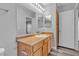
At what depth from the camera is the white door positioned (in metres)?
1.51

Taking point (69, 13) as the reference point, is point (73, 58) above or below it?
below

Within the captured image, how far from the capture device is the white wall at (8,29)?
57.8 inches

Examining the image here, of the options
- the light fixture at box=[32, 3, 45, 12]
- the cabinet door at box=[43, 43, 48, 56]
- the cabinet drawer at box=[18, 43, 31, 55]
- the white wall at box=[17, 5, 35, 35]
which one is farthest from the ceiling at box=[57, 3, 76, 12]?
the cabinet drawer at box=[18, 43, 31, 55]

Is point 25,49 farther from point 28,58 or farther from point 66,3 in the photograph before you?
point 66,3

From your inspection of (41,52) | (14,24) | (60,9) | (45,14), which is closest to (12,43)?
(14,24)

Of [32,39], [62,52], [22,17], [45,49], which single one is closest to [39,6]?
[22,17]

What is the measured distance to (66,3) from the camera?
1.51 metres

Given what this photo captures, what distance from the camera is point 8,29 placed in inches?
59.3

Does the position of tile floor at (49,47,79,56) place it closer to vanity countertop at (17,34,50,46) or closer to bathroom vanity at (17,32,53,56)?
bathroom vanity at (17,32,53,56)

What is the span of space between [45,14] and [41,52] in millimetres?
570

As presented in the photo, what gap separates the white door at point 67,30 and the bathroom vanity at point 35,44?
0.61 ft

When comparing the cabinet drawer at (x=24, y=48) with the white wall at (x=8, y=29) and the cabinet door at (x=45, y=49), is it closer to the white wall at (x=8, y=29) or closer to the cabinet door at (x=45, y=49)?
the white wall at (x=8, y=29)

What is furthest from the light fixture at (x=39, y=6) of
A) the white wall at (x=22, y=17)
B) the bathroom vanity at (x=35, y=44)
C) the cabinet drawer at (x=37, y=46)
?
the cabinet drawer at (x=37, y=46)

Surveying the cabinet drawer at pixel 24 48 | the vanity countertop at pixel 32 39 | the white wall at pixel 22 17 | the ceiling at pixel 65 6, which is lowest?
the cabinet drawer at pixel 24 48
